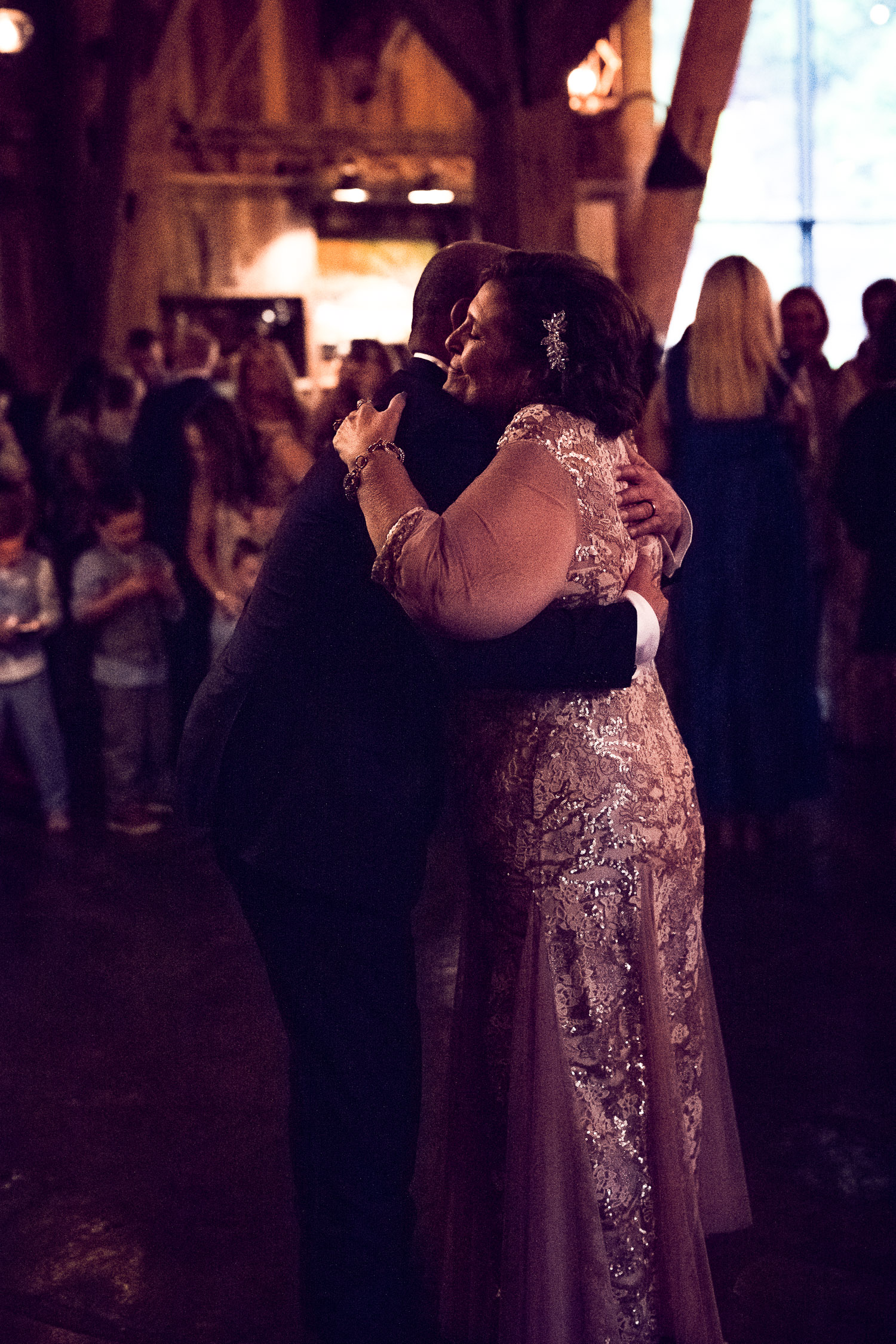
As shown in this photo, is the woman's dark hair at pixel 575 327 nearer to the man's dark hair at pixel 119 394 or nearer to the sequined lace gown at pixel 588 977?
the sequined lace gown at pixel 588 977

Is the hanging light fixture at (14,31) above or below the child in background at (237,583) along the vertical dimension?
above

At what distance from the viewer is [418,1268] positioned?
2391 mm

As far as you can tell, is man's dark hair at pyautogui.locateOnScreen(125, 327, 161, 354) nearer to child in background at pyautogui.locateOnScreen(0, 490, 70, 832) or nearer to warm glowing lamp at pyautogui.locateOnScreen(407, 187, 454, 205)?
child in background at pyautogui.locateOnScreen(0, 490, 70, 832)

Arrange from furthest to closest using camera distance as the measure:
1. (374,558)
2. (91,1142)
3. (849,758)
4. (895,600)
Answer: (849,758)
(895,600)
(91,1142)
(374,558)

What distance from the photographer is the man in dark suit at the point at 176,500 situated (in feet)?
18.9

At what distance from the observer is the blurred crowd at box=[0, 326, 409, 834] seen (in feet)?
16.8

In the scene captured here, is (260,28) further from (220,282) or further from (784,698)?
(784,698)

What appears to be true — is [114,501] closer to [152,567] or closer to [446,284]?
[152,567]

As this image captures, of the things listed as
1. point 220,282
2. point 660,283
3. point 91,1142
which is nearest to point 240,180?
point 220,282

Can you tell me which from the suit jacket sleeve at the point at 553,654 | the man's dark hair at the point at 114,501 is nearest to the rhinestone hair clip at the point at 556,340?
the suit jacket sleeve at the point at 553,654

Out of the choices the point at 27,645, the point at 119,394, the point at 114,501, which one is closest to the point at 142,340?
the point at 119,394

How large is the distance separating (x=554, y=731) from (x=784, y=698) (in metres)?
2.96

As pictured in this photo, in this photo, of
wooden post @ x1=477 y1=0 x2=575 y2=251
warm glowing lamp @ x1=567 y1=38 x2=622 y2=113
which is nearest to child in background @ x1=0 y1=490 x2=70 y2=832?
wooden post @ x1=477 y1=0 x2=575 y2=251

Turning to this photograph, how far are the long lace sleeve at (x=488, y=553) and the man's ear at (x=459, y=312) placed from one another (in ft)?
0.92
